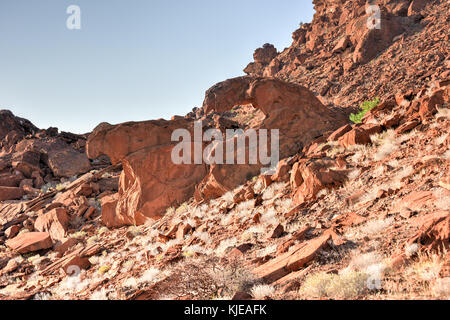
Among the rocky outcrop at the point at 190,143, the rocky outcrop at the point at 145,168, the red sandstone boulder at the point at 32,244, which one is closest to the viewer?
the rocky outcrop at the point at 190,143

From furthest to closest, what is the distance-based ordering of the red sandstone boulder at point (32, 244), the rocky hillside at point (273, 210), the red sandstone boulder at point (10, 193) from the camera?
1. the red sandstone boulder at point (10, 193)
2. the red sandstone boulder at point (32, 244)
3. the rocky hillside at point (273, 210)

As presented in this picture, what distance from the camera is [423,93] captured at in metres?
11.4

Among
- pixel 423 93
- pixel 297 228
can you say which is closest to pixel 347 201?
pixel 297 228

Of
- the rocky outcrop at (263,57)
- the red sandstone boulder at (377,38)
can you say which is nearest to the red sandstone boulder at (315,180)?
the red sandstone boulder at (377,38)

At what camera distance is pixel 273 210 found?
8.92 metres

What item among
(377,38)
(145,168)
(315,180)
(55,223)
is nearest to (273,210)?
(315,180)

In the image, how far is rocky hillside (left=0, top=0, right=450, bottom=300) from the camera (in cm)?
443

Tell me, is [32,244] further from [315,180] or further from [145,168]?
[315,180]

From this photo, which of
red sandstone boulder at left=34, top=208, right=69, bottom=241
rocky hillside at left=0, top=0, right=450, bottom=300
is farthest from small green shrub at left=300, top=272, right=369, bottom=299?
red sandstone boulder at left=34, top=208, right=69, bottom=241

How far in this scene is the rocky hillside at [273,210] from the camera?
443cm

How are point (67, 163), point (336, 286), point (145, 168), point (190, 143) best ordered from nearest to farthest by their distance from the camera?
point (336, 286) < point (145, 168) < point (190, 143) < point (67, 163)

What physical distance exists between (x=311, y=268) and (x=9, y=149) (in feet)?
134

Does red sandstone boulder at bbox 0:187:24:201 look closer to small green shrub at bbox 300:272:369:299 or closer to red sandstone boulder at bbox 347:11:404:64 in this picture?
small green shrub at bbox 300:272:369:299

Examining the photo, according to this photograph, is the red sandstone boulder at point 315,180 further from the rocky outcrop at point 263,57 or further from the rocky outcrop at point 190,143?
the rocky outcrop at point 263,57
